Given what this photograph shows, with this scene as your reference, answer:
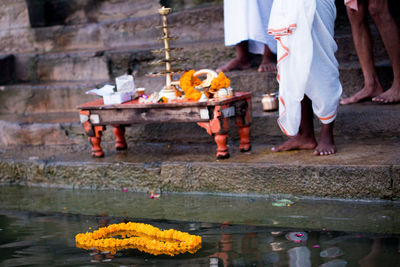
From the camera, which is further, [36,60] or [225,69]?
[36,60]

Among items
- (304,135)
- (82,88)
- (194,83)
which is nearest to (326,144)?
(304,135)

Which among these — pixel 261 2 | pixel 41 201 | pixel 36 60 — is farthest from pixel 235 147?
pixel 36 60

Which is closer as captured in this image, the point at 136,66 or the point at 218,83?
the point at 218,83

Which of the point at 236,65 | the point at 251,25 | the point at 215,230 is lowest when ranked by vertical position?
the point at 215,230

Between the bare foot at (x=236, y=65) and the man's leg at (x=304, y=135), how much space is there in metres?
1.37

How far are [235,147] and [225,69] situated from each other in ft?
3.42

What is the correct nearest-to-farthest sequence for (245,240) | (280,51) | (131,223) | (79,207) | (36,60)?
(245,240) → (131,223) → (280,51) → (79,207) → (36,60)

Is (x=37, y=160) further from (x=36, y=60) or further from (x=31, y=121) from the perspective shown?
(x=36, y=60)

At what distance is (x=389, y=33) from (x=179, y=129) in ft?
6.99

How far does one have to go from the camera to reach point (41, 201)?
459 cm

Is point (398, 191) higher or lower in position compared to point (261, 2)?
lower

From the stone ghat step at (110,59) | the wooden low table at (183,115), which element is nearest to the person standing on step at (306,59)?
the wooden low table at (183,115)

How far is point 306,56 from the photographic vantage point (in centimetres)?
390

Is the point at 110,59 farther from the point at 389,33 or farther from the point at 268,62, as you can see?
the point at 389,33
